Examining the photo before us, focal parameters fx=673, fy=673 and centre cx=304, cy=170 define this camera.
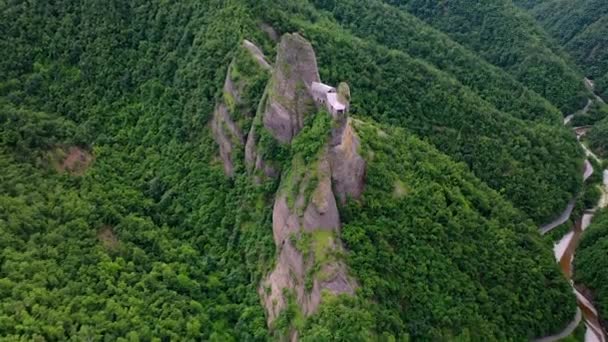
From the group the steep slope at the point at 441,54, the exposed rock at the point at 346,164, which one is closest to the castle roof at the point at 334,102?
the exposed rock at the point at 346,164

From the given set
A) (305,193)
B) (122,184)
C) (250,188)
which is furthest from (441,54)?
(305,193)

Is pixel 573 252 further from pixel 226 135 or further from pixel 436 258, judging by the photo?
pixel 226 135

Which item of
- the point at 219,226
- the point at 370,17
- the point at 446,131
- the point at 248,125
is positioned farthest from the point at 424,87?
the point at 219,226

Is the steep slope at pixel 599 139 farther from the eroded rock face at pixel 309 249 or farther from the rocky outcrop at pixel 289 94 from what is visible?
the eroded rock face at pixel 309 249

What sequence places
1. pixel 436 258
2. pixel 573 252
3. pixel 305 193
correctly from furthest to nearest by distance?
pixel 573 252 < pixel 436 258 < pixel 305 193

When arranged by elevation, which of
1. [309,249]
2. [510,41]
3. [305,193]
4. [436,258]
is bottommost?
[510,41]

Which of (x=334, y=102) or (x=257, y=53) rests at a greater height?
(x=334, y=102)

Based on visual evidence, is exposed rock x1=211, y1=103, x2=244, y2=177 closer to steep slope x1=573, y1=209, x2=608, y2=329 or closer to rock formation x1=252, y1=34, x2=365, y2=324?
rock formation x1=252, y1=34, x2=365, y2=324
